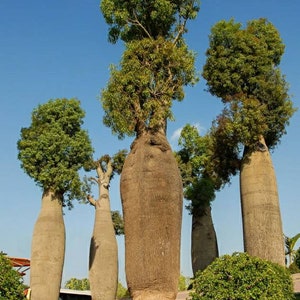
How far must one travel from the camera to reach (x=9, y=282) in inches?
338

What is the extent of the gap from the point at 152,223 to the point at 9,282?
2.90 m

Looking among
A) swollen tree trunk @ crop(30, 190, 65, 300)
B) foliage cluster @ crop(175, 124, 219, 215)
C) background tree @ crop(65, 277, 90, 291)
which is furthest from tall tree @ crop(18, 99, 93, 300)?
background tree @ crop(65, 277, 90, 291)

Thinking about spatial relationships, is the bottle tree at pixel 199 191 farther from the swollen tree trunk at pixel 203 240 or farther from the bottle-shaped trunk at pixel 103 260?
the bottle-shaped trunk at pixel 103 260

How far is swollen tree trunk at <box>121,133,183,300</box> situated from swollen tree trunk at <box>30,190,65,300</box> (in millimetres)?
7482

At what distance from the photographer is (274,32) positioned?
13.8 metres

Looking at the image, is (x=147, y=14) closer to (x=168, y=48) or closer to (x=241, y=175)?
(x=168, y=48)

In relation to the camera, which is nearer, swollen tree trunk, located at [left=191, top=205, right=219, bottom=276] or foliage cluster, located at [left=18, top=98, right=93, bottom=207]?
foliage cluster, located at [left=18, top=98, right=93, bottom=207]

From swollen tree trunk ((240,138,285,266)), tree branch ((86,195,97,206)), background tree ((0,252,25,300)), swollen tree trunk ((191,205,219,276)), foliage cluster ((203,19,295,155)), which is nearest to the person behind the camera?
background tree ((0,252,25,300))

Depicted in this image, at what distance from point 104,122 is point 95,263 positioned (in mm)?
8874

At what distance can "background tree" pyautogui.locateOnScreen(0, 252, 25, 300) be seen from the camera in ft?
27.8

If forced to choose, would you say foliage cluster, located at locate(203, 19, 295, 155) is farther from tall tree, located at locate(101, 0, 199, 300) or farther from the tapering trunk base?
the tapering trunk base

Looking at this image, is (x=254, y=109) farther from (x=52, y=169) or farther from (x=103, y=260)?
(x=103, y=260)

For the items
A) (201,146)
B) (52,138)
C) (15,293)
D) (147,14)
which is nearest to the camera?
(15,293)

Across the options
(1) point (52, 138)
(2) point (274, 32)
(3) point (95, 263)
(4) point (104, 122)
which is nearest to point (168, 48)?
(4) point (104, 122)
